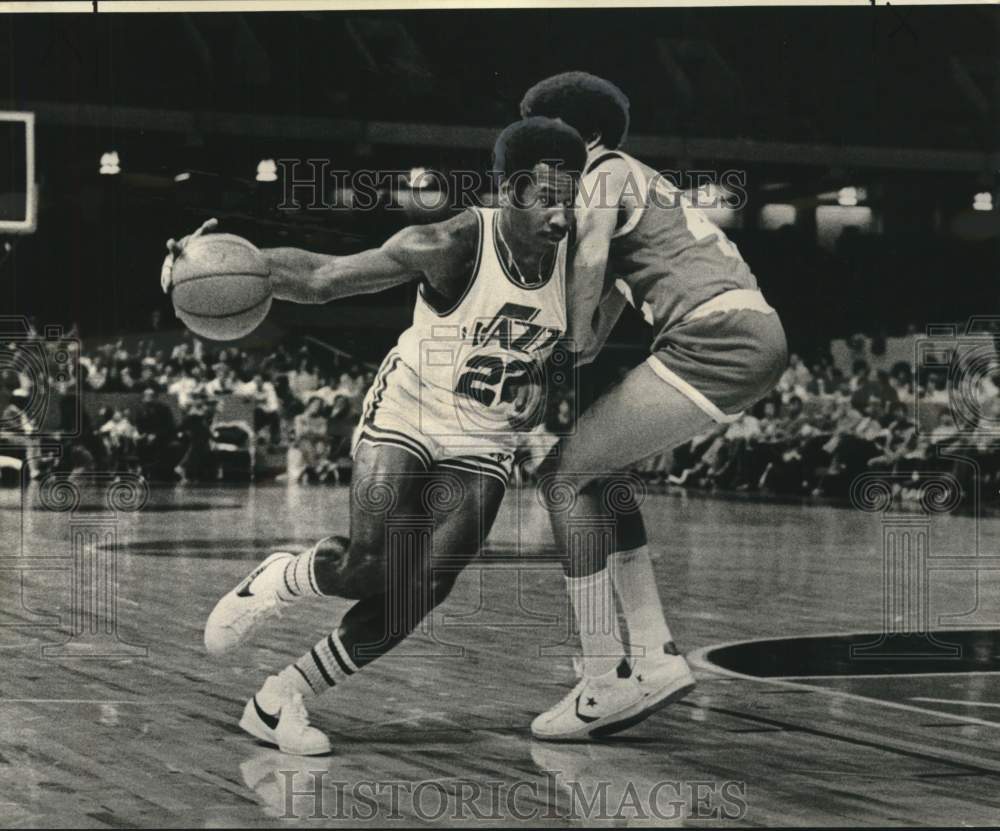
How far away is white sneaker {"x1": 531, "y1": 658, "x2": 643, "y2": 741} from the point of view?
251 inches

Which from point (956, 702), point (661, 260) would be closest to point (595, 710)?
point (956, 702)

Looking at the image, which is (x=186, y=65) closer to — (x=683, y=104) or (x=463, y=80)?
(x=463, y=80)

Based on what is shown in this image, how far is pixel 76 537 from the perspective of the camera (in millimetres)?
7941

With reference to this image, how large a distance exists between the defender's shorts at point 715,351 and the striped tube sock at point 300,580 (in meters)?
1.51

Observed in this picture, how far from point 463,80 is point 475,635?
252 cm

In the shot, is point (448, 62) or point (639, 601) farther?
point (448, 62)

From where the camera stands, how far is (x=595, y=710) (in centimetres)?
640

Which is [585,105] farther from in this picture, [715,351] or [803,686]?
[803,686]

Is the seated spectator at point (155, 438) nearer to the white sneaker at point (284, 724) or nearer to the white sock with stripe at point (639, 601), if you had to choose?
the white sneaker at point (284, 724)

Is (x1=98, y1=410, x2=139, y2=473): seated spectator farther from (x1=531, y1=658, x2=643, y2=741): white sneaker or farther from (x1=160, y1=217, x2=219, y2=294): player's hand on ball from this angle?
(x1=531, y1=658, x2=643, y2=741): white sneaker

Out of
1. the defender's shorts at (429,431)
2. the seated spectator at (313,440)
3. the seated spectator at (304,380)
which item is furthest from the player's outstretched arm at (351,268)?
the seated spectator at (313,440)

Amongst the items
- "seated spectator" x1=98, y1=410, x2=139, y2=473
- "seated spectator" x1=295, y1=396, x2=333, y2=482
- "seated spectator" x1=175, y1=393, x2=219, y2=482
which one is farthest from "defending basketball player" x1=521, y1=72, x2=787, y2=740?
"seated spectator" x1=98, y1=410, x2=139, y2=473

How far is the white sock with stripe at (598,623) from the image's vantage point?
6.46 meters

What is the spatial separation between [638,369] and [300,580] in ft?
5.03
